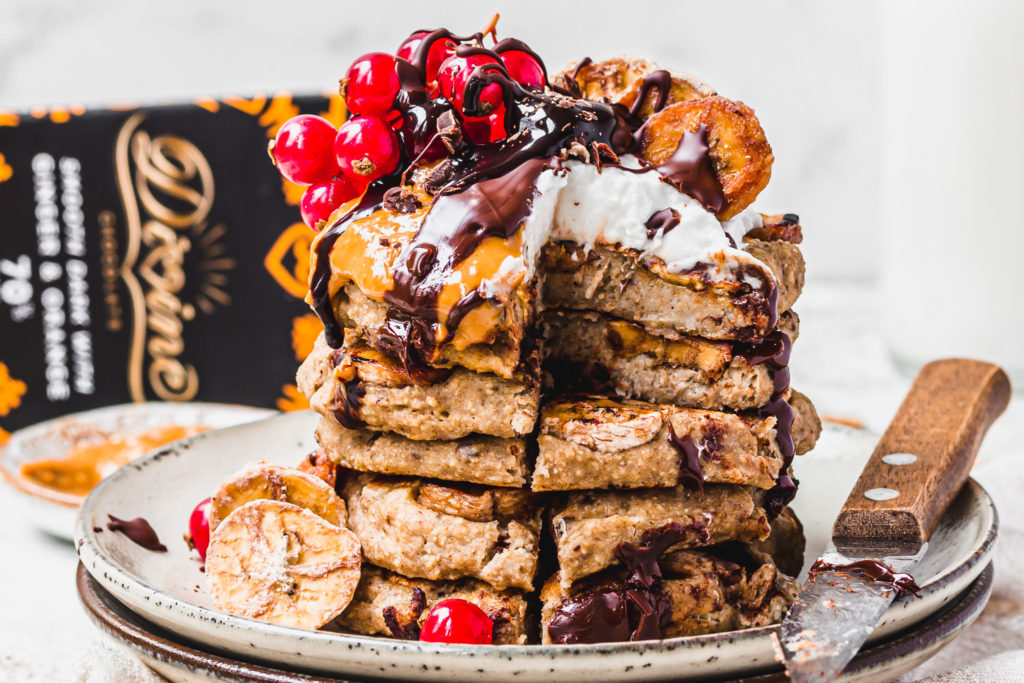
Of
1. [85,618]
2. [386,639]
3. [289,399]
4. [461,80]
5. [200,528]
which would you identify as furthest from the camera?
[289,399]

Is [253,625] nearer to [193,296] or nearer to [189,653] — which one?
[189,653]

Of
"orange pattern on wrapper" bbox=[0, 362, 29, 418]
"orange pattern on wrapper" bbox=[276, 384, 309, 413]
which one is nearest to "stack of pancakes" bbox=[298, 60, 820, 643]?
"orange pattern on wrapper" bbox=[276, 384, 309, 413]

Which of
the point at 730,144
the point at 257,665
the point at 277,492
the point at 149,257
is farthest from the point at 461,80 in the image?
the point at 149,257

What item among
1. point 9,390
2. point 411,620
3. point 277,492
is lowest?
point 9,390

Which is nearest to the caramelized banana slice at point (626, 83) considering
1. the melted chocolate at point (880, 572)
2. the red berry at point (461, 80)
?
the red berry at point (461, 80)

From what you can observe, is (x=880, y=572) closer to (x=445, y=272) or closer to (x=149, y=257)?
(x=445, y=272)

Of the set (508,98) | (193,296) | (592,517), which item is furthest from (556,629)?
(193,296)

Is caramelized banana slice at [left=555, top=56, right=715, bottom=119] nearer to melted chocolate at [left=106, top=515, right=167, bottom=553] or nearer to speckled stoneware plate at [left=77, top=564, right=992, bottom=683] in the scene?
speckled stoneware plate at [left=77, top=564, right=992, bottom=683]
